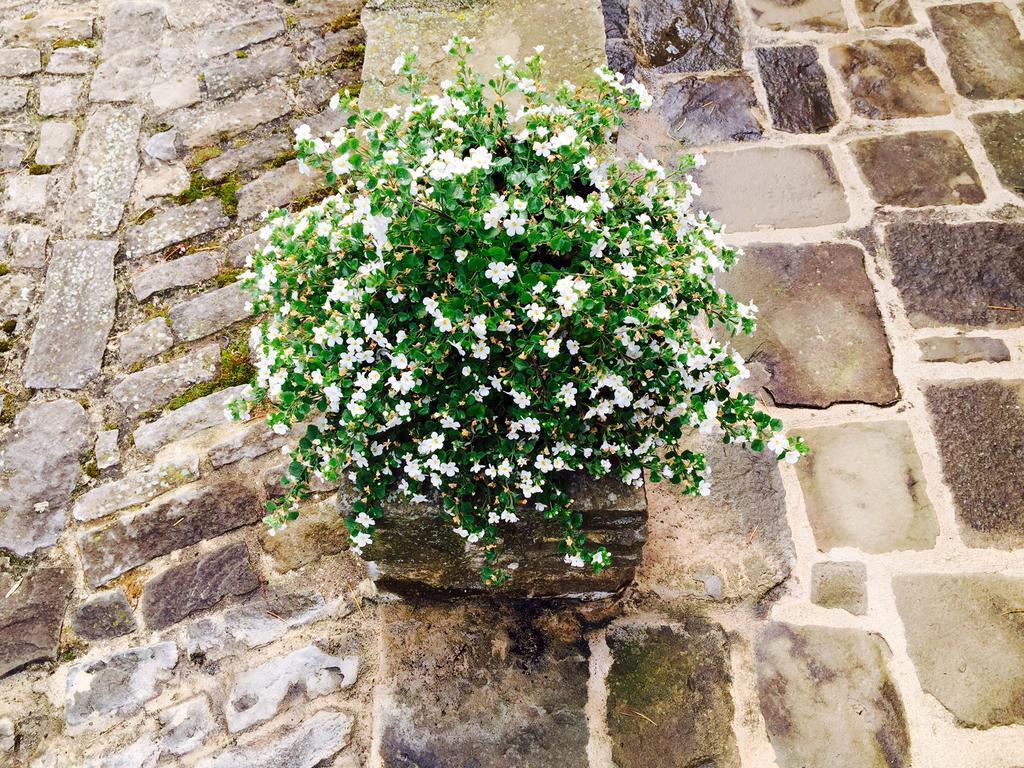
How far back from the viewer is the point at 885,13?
330 cm

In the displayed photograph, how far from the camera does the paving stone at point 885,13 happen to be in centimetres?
327

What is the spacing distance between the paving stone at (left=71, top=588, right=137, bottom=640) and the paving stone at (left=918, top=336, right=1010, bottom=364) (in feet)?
7.85

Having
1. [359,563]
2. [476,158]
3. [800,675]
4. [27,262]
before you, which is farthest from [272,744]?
[27,262]

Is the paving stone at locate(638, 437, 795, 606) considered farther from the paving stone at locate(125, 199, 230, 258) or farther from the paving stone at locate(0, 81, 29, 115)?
the paving stone at locate(0, 81, 29, 115)

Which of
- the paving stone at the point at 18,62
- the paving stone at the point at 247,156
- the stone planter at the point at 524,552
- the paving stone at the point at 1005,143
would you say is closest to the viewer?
the stone planter at the point at 524,552

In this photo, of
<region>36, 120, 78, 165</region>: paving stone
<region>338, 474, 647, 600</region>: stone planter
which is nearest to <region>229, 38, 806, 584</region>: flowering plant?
<region>338, 474, 647, 600</region>: stone planter

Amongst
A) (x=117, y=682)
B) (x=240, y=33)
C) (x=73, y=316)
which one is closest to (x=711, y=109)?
(x=240, y=33)

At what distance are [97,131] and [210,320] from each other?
1051mm

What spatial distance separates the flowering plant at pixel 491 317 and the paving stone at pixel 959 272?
3.80 ft

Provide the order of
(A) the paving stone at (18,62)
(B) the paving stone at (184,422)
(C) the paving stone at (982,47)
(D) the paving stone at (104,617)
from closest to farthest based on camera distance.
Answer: (D) the paving stone at (104,617), (B) the paving stone at (184,422), (C) the paving stone at (982,47), (A) the paving stone at (18,62)

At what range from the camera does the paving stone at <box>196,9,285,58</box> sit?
3275 millimetres

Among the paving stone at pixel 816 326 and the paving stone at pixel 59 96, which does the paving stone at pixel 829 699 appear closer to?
the paving stone at pixel 816 326

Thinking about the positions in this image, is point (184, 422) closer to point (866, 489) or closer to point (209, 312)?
point (209, 312)

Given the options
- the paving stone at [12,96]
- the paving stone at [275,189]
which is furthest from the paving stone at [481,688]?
the paving stone at [12,96]
